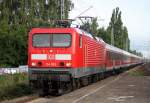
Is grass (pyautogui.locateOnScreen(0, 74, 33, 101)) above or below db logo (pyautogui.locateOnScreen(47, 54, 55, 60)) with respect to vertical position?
below

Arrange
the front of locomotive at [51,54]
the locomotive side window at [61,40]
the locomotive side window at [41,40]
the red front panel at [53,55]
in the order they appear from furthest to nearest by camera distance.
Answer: the locomotive side window at [41,40] → the locomotive side window at [61,40] → the red front panel at [53,55] → the front of locomotive at [51,54]

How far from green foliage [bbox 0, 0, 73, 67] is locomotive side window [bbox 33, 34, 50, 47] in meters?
28.2

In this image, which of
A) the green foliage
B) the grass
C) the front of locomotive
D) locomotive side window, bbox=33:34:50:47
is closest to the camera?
the grass

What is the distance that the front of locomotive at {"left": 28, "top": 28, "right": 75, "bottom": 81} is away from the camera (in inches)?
820

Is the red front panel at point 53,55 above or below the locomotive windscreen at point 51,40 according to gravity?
below

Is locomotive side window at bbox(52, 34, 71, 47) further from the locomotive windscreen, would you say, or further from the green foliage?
the green foliage

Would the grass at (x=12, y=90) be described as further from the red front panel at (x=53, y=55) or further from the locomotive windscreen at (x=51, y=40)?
the locomotive windscreen at (x=51, y=40)

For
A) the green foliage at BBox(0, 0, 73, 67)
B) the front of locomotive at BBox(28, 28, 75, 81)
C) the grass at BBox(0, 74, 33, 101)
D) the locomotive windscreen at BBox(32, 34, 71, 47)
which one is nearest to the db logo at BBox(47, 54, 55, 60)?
the front of locomotive at BBox(28, 28, 75, 81)

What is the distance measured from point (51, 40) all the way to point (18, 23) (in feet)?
115

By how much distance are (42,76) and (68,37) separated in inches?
84.4

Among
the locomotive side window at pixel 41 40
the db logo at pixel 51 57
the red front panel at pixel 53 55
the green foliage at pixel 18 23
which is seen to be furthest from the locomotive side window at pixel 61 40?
the green foliage at pixel 18 23

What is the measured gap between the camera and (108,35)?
4058 inches

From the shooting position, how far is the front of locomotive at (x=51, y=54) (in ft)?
68.3

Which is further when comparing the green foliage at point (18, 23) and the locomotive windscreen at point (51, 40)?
the green foliage at point (18, 23)
